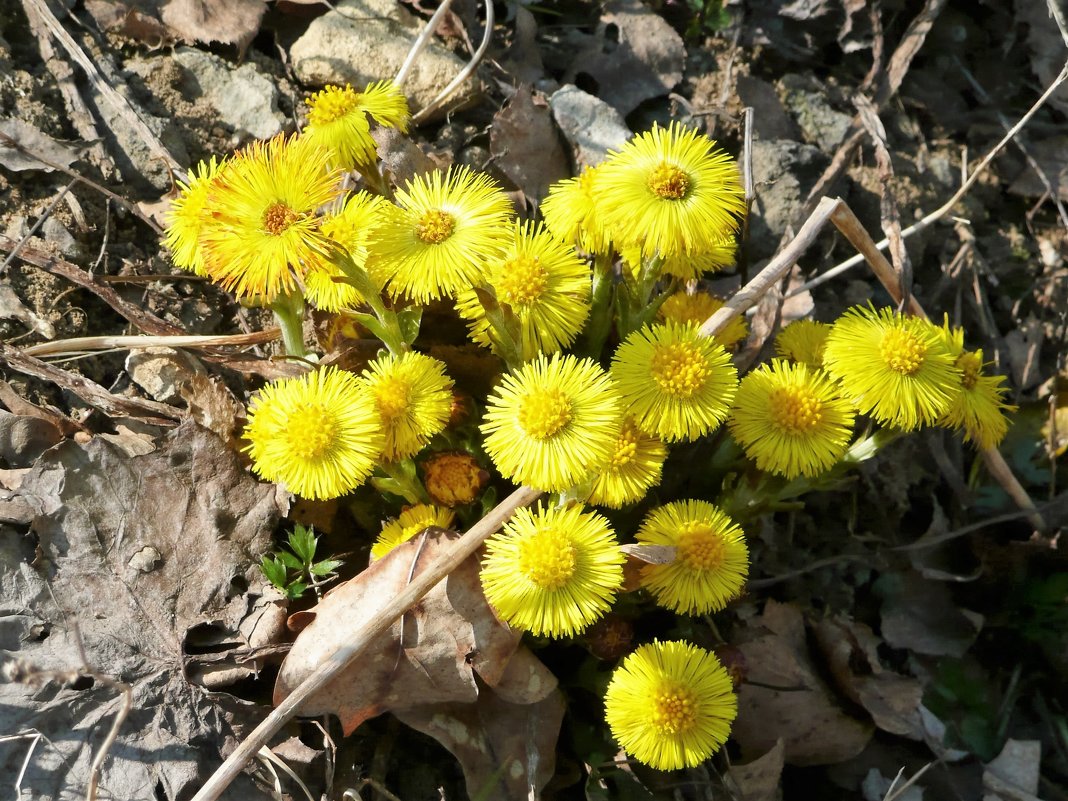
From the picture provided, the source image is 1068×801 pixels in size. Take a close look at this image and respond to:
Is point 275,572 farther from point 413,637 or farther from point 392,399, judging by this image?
point 392,399

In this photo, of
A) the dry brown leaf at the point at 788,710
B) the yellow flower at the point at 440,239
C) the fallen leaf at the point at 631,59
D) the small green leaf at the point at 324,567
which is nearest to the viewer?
the yellow flower at the point at 440,239

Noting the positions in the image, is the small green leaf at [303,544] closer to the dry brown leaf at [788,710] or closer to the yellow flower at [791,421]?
the yellow flower at [791,421]

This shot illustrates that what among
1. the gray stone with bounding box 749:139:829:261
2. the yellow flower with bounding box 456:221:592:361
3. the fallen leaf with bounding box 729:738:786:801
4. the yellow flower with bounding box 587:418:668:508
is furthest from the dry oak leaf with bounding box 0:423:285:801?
the gray stone with bounding box 749:139:829:261

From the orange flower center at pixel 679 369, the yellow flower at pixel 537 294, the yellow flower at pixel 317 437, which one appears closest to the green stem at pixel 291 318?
the yellow flower at pixel 317 437

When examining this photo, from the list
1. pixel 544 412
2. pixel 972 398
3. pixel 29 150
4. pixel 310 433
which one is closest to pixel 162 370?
pixel 29 150

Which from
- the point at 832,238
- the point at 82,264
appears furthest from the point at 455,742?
the point at 832,238

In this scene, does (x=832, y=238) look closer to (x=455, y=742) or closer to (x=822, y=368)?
(x=822, y=368)
